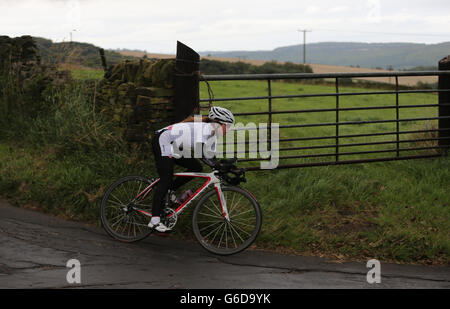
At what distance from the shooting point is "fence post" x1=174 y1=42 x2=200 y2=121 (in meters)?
7.95

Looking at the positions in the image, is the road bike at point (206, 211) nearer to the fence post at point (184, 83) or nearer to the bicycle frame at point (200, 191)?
the bicycle frame at point (200, 191)

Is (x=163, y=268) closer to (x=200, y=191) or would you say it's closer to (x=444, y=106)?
(x=200, y=191)

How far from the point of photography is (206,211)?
21.8ft

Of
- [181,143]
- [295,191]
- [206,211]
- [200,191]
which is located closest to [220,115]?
[181,143]

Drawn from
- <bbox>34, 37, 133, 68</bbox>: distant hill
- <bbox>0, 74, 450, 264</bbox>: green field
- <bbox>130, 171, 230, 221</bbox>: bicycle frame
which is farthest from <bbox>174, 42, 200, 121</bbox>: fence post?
<bbox>34, 37, 133, 68</bbox>: distant hill

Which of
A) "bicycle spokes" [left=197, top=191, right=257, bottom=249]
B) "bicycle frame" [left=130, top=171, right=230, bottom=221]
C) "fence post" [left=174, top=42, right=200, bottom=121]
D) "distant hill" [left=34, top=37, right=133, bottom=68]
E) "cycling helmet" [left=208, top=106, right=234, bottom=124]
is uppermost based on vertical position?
"distant hill" [left=34, top=37, right=133, bottom=68]

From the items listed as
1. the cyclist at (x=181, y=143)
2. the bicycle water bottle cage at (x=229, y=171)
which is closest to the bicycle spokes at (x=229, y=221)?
the bicycle water bottle cage at (x=229, y=171)

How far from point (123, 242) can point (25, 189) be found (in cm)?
295

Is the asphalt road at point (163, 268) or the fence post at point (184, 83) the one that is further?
the fence post at point (184, 83)

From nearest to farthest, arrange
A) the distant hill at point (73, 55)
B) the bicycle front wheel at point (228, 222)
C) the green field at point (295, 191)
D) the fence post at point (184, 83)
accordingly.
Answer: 1. the bicycle front wheel at point (228, 222)
2. the green field at point (295, 191)
3. the fence post at point (184, 83)
4. the distant hill at point (73, 55)

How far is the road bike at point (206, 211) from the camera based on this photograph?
6.31 m

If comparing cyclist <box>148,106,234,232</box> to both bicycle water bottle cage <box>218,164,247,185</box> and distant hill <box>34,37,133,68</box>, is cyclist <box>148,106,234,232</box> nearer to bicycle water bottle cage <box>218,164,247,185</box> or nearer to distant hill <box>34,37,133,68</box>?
bicycle water bottle cage <box>218,164,247,185</box>

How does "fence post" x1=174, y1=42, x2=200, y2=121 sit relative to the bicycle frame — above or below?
above

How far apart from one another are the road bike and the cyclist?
0.17m
